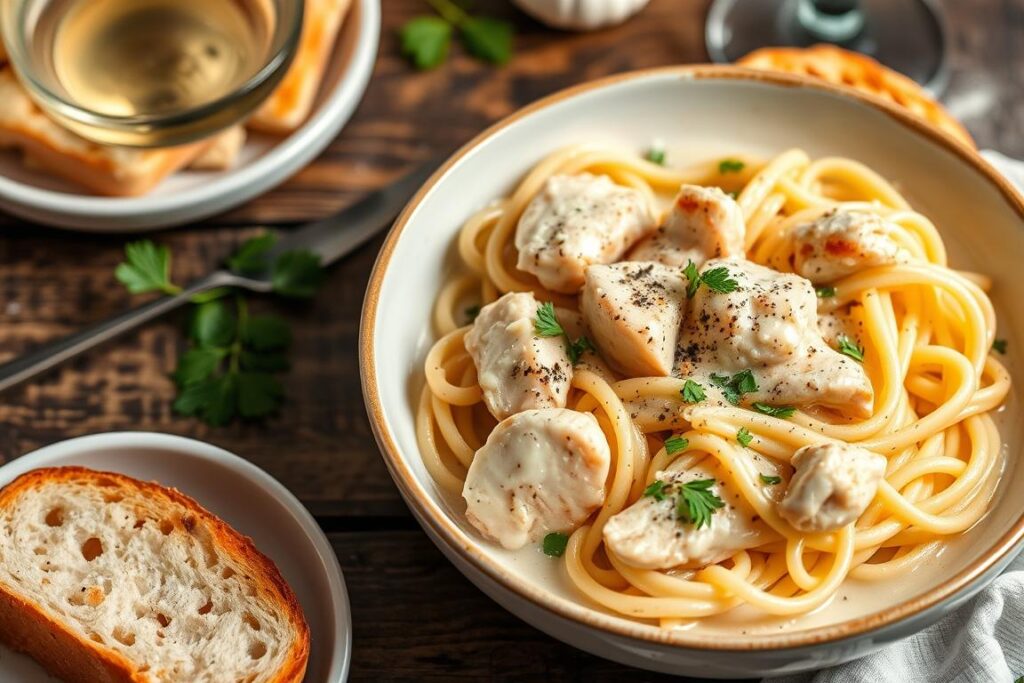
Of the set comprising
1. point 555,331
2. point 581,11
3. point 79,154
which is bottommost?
point 79,154

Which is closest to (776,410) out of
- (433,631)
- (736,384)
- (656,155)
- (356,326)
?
(736,384)

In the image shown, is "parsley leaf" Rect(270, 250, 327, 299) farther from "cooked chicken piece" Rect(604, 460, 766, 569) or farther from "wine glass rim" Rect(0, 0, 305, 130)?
"cooked chicken piece" Rect(604, 460, 766, 569)

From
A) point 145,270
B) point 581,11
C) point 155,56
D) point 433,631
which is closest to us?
point 433,631

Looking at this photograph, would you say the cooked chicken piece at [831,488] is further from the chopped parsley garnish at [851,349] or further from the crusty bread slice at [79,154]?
the crusty bread slice at [79,154]

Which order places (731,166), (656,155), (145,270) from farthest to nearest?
(145,270) < (656,155) < (731,166)

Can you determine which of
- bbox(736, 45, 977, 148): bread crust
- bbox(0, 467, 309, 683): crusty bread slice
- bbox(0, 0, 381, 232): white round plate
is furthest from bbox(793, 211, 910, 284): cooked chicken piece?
bbox(0, 0, 381, 232): white round plate

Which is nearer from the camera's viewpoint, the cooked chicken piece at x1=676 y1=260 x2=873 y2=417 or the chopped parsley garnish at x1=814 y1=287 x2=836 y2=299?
the cooked chicken piece at x1=676 y1=260 x2=873 y2=417

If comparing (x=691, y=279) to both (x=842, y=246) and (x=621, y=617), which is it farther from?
(x=621, y=617)
